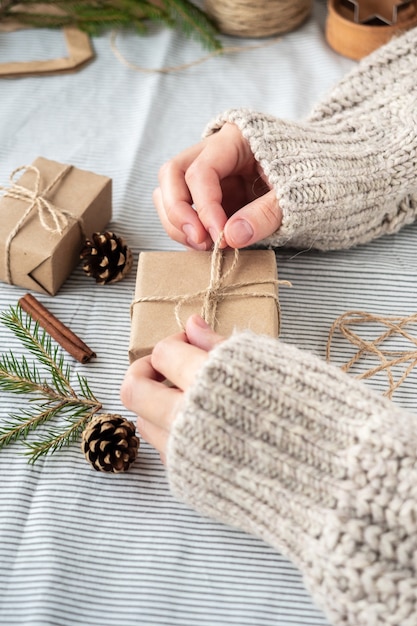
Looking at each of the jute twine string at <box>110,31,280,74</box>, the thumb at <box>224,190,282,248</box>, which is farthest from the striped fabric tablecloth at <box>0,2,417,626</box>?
the thumb at <box>224,190,282,248</box>

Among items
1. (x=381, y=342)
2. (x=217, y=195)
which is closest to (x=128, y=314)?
(x=217, y=195)

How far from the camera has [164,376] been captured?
673 mm

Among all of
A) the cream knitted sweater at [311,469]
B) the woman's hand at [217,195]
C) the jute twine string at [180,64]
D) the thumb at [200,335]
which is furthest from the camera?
the jute twine string at [180,64]

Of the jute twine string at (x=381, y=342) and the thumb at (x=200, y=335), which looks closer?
the thumb at (x=200, y=335)

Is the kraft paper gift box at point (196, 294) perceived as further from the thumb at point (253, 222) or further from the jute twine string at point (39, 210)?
the jute twine string at point (39, 210)

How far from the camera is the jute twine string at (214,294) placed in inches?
28.3

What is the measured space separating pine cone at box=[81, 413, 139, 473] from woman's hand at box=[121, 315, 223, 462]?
0.02 metres

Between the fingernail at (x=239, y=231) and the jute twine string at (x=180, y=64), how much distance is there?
0.58m

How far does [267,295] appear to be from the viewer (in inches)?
28.9

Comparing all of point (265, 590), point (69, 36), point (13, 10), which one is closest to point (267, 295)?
point (265, 590)

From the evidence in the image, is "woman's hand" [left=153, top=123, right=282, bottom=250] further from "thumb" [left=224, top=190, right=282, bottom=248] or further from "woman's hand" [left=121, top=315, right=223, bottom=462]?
"woman's hand" [left=121, top=315, right=223, bottom=462]

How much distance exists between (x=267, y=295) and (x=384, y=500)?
10.2 inches

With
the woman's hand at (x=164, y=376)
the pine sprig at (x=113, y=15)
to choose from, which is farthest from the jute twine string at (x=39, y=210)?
the pine sprig at (x=113, y=15)

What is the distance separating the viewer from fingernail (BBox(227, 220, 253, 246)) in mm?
751
